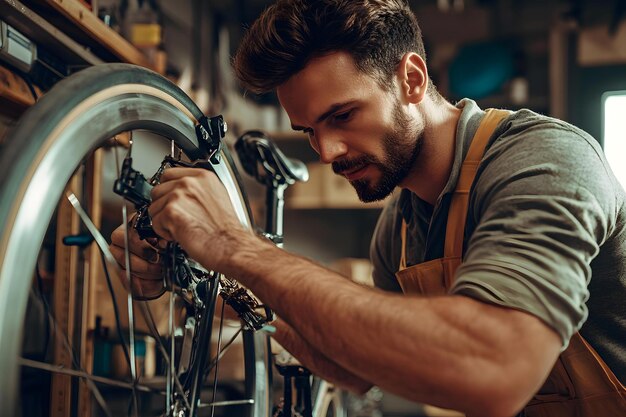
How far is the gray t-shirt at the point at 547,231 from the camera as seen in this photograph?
0.70 meters

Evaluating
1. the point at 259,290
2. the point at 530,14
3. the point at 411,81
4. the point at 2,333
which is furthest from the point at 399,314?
the point at 530,14

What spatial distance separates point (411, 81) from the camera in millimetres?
1134

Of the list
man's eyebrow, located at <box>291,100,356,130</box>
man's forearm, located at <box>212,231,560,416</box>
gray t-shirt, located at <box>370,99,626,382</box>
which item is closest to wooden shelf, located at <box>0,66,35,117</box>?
man's eyebrow, located at <box>291,100,356,130</box>

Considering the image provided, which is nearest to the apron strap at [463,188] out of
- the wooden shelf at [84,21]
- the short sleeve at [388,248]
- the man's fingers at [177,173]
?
the short sleeve at [388,248]

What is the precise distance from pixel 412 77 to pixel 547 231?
0.49 metres

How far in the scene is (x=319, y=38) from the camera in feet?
3.35

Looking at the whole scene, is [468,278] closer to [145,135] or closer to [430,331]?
[430,331]

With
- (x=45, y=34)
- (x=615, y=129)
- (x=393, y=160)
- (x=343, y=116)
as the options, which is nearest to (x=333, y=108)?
(x=343, y=116)

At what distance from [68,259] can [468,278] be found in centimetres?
97

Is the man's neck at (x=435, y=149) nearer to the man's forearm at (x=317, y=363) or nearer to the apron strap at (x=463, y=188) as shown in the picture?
the apron strap at (x=463, y=188)

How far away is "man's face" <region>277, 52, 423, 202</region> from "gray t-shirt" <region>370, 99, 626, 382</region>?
0.33 feet

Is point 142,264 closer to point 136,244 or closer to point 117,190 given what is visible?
point 136,244

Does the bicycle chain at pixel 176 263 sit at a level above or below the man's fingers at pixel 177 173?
below

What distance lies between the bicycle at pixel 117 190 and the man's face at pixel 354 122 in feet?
0.54
